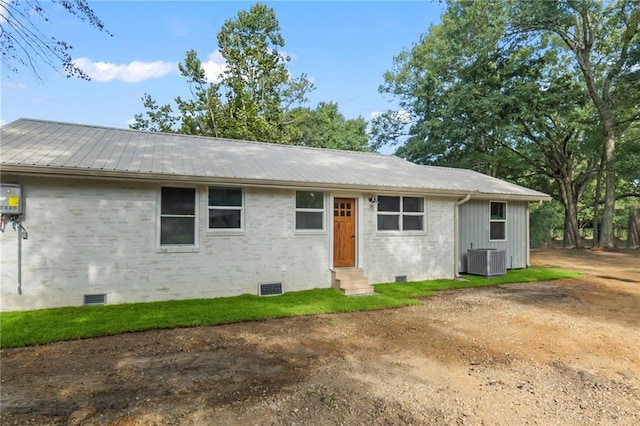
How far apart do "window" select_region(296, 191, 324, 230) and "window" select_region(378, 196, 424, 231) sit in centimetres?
180

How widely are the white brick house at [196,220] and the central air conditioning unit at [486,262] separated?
1.87 ft

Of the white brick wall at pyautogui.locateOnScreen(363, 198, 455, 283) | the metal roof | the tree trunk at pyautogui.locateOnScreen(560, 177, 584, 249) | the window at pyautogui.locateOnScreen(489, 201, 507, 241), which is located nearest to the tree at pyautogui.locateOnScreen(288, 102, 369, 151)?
the tree trunk at pyautogui.locateOnScreen(560, 177, 584, 249)

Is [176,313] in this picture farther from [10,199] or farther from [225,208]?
[10,199]

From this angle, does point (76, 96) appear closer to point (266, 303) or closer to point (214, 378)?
point (266, 303)

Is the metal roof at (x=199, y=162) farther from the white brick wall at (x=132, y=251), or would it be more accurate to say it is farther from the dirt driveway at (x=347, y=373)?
the dirt driveway at (x=347, y=373)

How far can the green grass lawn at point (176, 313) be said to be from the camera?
528 cm

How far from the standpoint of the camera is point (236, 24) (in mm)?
23094

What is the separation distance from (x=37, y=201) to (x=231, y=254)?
12.2 ft

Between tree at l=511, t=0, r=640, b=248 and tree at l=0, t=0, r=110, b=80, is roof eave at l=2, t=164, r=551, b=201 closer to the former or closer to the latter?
tree at l=0, t=0, r=110, b=80

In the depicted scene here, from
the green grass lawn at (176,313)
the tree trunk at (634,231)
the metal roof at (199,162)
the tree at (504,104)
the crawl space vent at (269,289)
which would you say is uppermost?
the tree at (504,104)

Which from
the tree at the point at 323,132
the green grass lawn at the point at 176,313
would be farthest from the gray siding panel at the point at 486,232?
the tree at the point at 323,132

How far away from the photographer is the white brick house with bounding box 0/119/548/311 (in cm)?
647

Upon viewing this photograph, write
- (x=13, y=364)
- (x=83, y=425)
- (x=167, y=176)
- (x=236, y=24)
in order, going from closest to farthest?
(x=83, y=425) → (x=13, y=364) → (x=167, y=176) → (x=236, y=24)

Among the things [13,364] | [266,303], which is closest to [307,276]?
[266,303]
